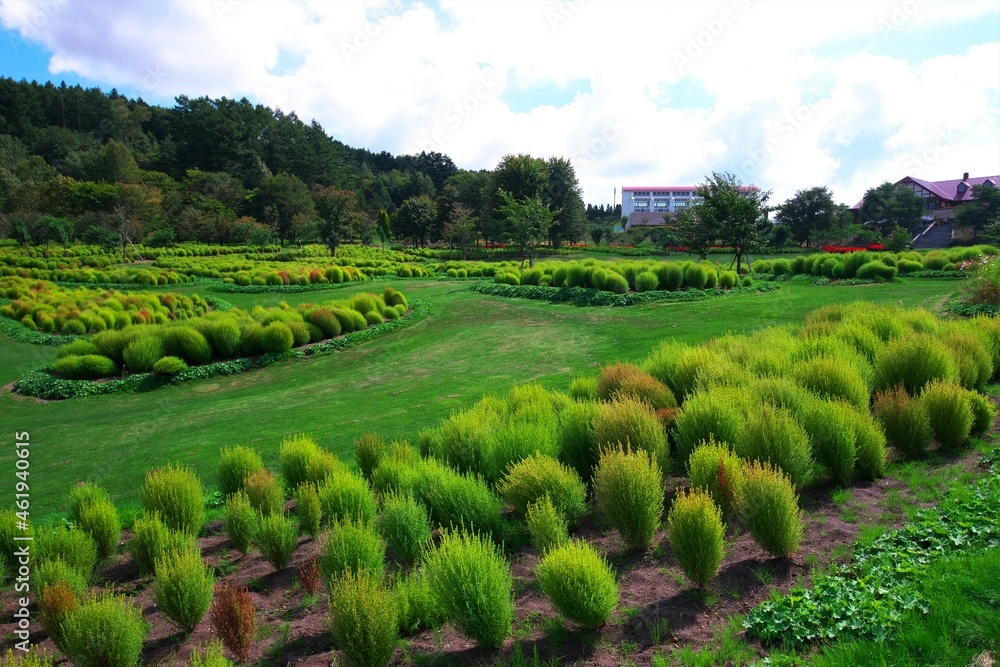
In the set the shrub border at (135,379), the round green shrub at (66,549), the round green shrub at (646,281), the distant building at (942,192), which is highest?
the distant building at (942,192)

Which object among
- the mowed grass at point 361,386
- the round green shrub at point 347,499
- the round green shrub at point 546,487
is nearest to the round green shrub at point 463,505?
the round green shrub at point 546,487

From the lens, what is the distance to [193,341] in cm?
1434

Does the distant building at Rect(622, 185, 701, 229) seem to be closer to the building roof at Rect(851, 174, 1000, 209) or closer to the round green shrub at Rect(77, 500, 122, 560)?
the building roof at Rect(851, 174, 1000, 209)

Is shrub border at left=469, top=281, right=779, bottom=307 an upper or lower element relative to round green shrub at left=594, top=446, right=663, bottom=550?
upper

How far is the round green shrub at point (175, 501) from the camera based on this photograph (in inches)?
220

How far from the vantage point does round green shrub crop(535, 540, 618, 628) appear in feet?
12.0

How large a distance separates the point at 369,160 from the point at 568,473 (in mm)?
131122

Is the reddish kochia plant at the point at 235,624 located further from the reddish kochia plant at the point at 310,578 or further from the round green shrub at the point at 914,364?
the round green shrub at the point at 914,364

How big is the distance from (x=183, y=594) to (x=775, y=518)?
4180mm

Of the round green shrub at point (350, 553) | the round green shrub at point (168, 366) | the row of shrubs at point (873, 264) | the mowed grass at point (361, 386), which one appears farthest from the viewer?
the row of shrubs at point (873, 264)

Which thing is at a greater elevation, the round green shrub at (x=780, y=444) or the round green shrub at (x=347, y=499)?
the round green shrub at (x=780, y=444)

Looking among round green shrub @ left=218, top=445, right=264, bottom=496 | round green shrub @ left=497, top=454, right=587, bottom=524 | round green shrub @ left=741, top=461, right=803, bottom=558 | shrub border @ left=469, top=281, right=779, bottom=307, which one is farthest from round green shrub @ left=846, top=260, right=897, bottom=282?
round green shrub @ left=218, top=445, right=264, bottom=496

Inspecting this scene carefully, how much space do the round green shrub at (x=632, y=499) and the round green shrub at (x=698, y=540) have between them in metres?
0.51

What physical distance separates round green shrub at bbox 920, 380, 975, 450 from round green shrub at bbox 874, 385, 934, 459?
0.35 feet
